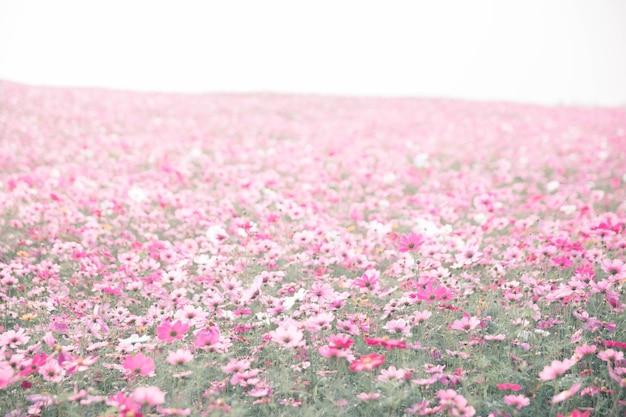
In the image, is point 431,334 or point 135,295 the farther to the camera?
point 135,295

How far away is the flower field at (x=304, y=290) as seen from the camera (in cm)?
232

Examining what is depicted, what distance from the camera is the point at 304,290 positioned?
3.10m

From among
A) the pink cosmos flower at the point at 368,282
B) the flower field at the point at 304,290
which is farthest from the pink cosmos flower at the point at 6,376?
the pink cosmos flower at the point at 368,282

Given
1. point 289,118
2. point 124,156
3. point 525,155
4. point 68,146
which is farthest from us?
point 289,118

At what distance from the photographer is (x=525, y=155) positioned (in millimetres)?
8727

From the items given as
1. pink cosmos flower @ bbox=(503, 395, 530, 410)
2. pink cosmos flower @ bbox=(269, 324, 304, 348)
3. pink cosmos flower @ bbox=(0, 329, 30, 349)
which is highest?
pink cosmos flower @ bbox=(269, 324, 304, 348)

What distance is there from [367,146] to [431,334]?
22.4 feet

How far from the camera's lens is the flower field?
2.32 metres

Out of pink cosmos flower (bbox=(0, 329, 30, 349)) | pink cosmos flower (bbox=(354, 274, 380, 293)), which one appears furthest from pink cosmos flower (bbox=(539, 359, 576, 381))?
pink cosmos flower (bbox=(0, 329, 30, 349))

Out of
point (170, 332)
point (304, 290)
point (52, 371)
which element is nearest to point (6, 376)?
point (52, 371)

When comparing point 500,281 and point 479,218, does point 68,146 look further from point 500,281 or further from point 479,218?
point 500,281

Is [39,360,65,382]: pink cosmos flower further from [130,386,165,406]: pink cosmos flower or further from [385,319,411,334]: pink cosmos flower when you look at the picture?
[385,319,411,334]: pink cosmos flower

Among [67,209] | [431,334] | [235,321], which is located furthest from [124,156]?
[431,334]

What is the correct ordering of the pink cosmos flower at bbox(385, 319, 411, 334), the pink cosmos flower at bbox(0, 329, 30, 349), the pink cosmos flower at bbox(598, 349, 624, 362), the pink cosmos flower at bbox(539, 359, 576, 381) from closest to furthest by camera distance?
the pink cosmos flower at bbox(539, 359, 576, 381) < the pink cosmos flower at bbox(598, 349, 624, 362) < the pink cosmos flower at bbox(0, 329, 30, 349) < the pink cosmos flower at bbox(385, 319, 411, 334)
